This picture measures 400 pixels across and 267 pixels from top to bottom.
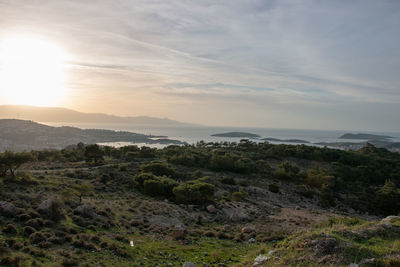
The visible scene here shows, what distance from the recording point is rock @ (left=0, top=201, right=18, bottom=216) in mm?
10219

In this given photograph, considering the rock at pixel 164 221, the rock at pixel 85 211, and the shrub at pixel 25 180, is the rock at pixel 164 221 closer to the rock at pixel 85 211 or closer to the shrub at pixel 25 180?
the rock at pixel 85 211

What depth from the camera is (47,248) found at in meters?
8.55

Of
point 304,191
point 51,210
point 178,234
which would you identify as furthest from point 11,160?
point 304,191

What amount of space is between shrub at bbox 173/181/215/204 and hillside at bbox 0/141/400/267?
0.25 ft

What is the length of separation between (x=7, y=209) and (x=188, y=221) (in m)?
9.13

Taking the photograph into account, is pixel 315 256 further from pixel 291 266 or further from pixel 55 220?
pixel 55 220

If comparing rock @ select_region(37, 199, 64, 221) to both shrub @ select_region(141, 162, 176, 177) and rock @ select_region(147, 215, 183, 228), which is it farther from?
shrub @ select_region(141, 162, 176, 177)

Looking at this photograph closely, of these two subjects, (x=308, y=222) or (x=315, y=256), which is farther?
(x=308, y=222)

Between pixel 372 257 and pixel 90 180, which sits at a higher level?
pixel 372 257

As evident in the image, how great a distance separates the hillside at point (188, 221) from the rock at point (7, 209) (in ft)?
0.11

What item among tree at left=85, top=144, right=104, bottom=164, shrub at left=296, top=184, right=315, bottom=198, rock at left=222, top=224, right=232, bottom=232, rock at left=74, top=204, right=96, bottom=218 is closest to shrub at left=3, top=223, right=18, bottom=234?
rock at left=74, top=204, right=96, bottom=218

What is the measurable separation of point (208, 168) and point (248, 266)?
26172mm

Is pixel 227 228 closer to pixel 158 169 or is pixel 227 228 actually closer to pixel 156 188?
pixel 156 188

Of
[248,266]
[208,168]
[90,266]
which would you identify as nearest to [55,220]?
[90,266]
